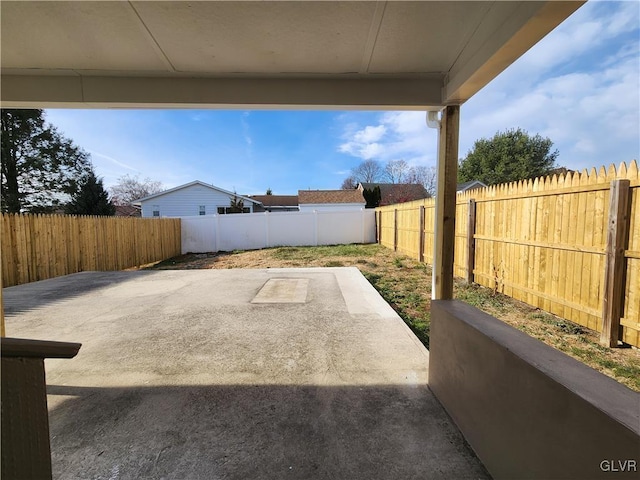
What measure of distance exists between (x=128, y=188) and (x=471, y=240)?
3706cm

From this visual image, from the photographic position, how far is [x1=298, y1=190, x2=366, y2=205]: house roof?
24.2m

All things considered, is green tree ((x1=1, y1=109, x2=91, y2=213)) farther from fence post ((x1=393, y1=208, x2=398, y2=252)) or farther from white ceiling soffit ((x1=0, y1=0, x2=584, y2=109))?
fence post ((x1=393, y1=208, x2=398, y2=252))

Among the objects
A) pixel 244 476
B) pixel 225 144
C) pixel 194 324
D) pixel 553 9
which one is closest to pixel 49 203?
pixel 225 144

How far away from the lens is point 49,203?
14.9 m

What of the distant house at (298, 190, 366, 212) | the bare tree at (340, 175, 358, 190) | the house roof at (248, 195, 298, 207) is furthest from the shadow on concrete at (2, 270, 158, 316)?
the bare tree at (340, 175, 358, 190)

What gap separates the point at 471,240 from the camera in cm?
585

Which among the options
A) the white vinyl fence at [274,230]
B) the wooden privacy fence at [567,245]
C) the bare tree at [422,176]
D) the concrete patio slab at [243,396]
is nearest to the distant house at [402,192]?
the bare tree at [422,176]

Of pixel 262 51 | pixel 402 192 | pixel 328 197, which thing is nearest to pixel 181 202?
pixel 328 197

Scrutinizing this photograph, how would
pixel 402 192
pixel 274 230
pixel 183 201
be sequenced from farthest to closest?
pixel 402 192 < pixel 183 201 < pixel 274 230

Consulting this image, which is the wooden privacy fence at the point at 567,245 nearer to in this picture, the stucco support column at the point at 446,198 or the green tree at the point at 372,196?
the stucco support column at the point at 446,198

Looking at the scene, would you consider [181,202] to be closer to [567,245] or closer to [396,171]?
[567,245]

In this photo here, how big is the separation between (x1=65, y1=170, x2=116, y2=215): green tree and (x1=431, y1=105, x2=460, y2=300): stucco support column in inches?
702

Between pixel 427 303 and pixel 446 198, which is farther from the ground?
pixel 446 198

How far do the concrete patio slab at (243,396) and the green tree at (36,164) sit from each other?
13.9 metres
